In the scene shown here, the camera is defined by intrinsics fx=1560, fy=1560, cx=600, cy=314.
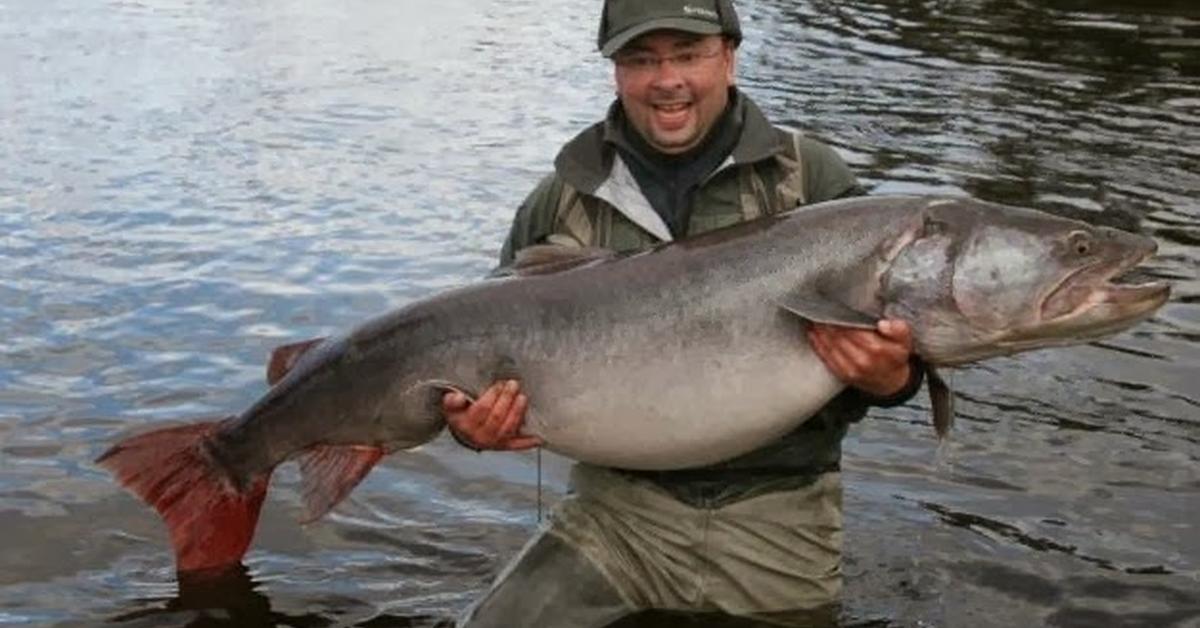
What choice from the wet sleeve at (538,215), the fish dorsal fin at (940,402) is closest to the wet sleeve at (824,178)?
the fish dorsal fin at (940,402)

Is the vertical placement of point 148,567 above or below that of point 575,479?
below

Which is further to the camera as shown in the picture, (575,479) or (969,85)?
(969,85)

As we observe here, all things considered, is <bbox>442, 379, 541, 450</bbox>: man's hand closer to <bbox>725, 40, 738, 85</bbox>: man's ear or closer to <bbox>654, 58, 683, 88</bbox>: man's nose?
<bbox>654, 58, 683, 88</bbox>: man's nose

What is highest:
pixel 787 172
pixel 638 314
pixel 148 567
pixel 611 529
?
pixel 787 172

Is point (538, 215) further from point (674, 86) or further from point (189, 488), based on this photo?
point (189, 488)

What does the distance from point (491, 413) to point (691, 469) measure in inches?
29.8

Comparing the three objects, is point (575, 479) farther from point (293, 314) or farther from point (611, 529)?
point (293, 314)

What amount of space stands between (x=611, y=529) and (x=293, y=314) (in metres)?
4.76

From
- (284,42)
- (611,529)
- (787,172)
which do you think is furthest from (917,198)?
(284,42)

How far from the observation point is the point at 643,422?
4.63m

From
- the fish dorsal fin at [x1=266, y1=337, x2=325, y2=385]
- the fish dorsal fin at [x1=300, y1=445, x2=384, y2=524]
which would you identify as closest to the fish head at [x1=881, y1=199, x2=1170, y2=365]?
the fish dorsal fin at [x1=300, y1=445, x2=384, y2=524]

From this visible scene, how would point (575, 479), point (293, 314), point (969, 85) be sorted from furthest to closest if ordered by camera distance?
point (969, 85)
point (293, 314)
point (575, 479)

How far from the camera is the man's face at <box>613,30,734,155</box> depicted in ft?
16.1

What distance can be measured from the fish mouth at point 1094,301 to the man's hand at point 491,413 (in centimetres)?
153
